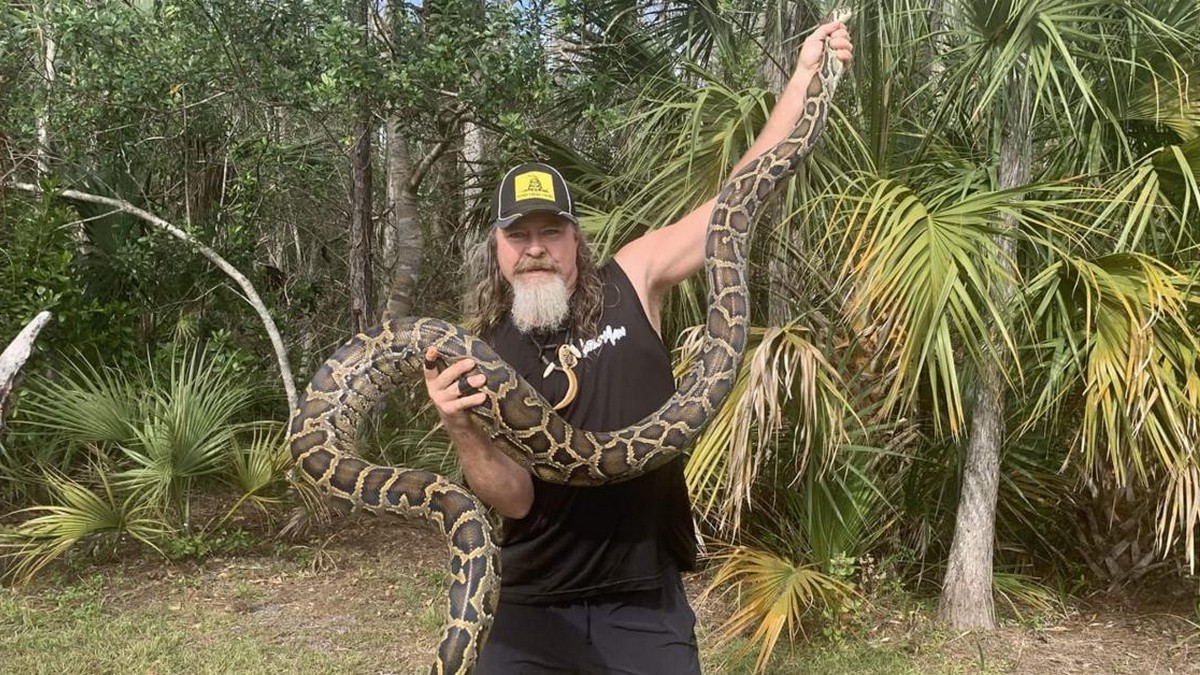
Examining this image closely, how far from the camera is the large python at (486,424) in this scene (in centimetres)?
326

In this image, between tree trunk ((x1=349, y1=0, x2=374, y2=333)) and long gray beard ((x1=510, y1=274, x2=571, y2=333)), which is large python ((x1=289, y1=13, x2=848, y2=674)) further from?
tree trunk ((x1=349, y1=0, x2=374, y2=333))

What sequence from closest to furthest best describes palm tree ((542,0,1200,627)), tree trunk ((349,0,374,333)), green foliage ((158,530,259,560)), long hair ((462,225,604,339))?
long hair ((462,225,604,339)) → palm tree ((542,0,1200,627)) → green foliage ((158,530,259,560)) → tree trunk ((349,0,374,333))

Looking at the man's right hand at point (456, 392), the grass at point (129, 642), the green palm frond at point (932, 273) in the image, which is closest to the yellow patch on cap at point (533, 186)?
the man's right hand at point (456, 392)

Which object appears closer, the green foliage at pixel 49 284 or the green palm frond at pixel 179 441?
the green palm frond at pixel 179 441

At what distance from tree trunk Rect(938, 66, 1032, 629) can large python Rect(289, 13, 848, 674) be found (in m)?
1.96

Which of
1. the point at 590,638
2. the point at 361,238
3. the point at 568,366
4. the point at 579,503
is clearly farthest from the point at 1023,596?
the point at 361,238

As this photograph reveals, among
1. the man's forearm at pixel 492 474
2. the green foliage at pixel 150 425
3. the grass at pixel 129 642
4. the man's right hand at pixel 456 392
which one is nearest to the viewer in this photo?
the man's right hand at pixel 456 392

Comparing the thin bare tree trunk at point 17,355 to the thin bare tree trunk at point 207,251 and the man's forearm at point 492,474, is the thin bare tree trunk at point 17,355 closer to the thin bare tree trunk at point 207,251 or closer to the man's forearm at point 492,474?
the thin bare tree trunk at point 207,251

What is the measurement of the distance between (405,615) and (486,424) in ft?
13.6

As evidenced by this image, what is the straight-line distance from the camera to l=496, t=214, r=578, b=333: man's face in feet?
11.4

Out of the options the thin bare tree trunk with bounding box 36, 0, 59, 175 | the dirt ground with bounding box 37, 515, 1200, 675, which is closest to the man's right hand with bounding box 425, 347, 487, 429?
the dirt ground with bounding box 37, 515, 1200, 675

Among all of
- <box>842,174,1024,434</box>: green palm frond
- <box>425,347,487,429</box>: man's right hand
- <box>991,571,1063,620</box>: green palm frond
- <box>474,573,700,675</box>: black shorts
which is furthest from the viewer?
<box>991,571,1063,620</box>: green palm frond

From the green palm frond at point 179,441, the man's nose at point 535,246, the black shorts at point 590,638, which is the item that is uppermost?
the man's nose at point 535,246

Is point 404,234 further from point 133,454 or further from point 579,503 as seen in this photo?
point 579,503
